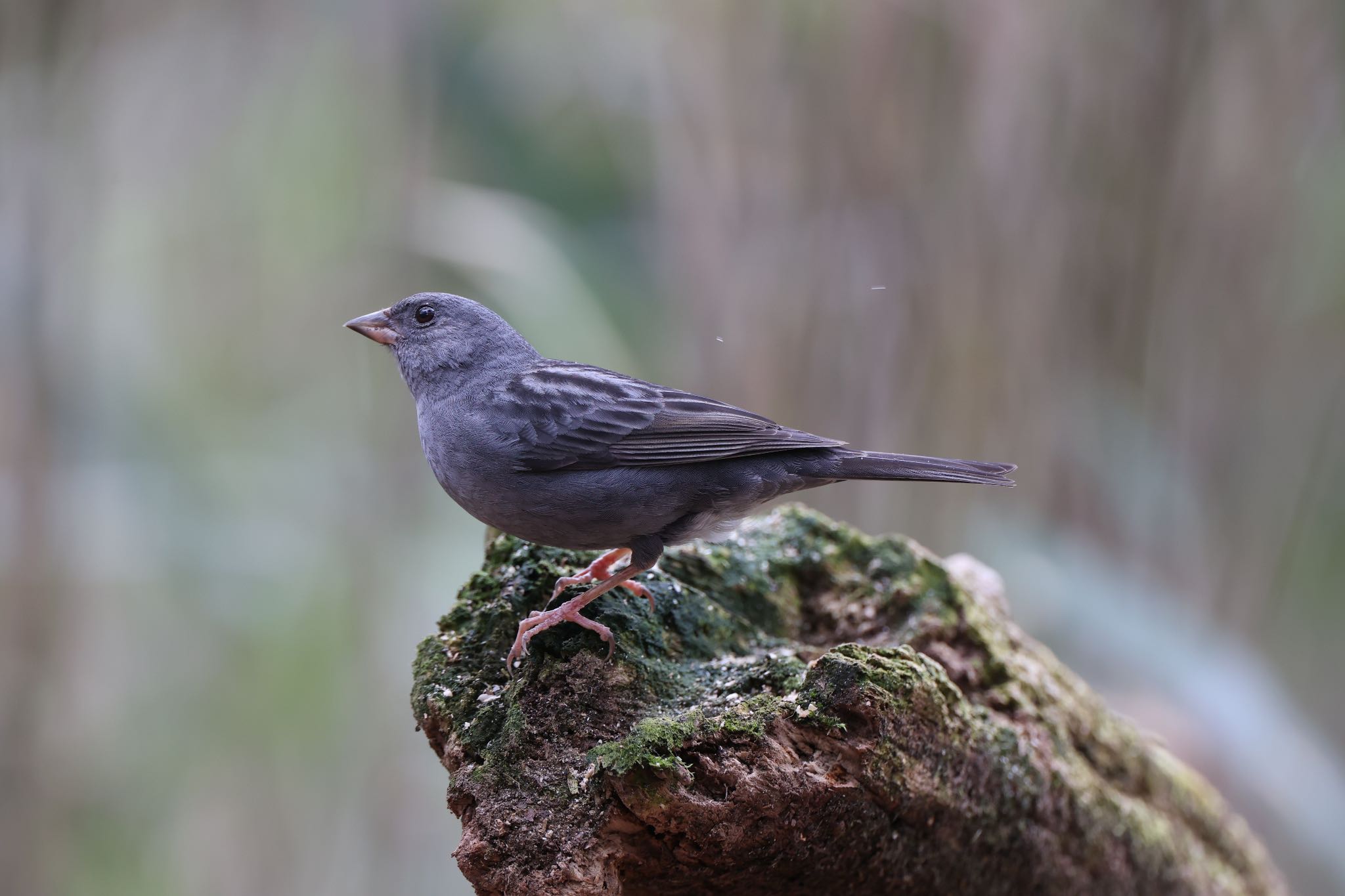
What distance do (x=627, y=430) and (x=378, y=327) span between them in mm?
1198

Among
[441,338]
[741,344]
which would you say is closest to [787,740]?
[441,338]

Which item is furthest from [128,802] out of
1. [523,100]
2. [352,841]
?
[523,100]

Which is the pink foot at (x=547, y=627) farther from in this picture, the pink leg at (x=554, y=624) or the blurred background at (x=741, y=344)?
the blurred background at (x=741, y=344)

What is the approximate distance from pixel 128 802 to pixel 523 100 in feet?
20.3

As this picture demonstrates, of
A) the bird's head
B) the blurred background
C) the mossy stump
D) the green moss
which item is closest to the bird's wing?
the bird's head

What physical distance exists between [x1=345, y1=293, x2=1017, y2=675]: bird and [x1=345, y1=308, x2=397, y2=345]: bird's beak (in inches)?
18.6

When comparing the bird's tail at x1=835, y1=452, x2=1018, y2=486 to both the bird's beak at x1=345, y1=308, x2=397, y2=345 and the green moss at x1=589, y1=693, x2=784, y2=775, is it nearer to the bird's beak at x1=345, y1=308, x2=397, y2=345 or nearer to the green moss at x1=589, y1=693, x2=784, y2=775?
Result: the green moss at x1=589, y1=693, x2=784, y2=775

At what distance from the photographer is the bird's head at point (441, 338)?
376 centimetres

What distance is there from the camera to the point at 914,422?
596 cm

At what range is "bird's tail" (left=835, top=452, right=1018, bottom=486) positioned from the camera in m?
3.21

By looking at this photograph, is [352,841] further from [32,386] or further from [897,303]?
[897,303]

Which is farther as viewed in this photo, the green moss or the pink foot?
the pink foot

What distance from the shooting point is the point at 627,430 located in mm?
3395

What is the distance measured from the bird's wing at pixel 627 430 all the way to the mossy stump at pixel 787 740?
0.45 m
